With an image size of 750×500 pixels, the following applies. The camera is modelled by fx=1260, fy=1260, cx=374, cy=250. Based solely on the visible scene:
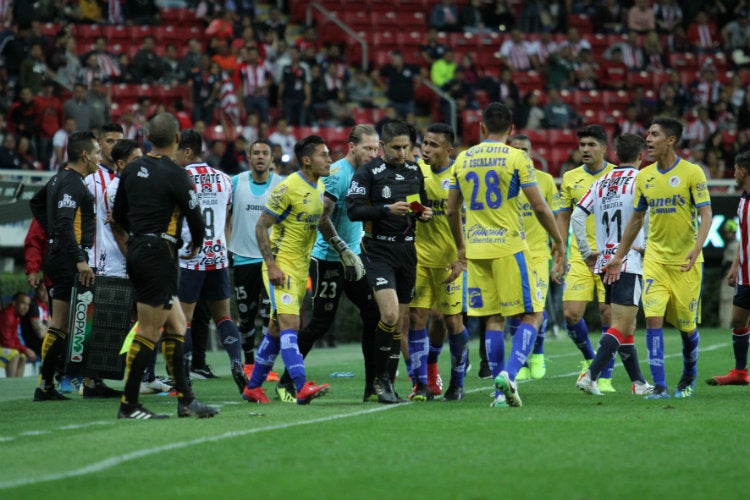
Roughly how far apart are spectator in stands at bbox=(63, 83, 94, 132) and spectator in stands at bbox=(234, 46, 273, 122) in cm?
396

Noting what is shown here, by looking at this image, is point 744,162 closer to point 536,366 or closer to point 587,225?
point 587,225

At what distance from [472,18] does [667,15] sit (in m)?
5.50

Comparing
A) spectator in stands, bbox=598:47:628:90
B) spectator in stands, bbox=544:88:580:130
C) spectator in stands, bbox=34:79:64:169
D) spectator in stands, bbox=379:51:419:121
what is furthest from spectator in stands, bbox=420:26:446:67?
spectator in stands, bbox=34:79:64:169

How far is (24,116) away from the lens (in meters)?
22.4

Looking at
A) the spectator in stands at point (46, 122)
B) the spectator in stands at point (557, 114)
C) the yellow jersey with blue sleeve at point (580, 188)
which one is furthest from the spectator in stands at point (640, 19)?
the yellow jersey with blue sleeve at point (580, 188)

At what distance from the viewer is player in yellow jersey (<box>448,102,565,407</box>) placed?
32.4 feet

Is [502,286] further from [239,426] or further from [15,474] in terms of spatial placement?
[15,474]

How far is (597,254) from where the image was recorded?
1185 cm

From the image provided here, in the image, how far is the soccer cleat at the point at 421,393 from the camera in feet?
36.0

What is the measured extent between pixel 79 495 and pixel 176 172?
353 cm

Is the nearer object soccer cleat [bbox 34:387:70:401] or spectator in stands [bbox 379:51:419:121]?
soccer cleat [bbox 34:387:70:401]

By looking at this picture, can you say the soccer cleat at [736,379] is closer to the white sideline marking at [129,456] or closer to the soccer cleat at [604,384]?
the soccer cleat at [604,384]

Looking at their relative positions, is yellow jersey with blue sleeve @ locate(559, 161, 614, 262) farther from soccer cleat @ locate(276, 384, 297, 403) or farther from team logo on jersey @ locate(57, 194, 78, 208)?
team logo on jersey @ locate(57, 194, 78, 208)

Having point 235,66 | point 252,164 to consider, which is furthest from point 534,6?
point 252,164
